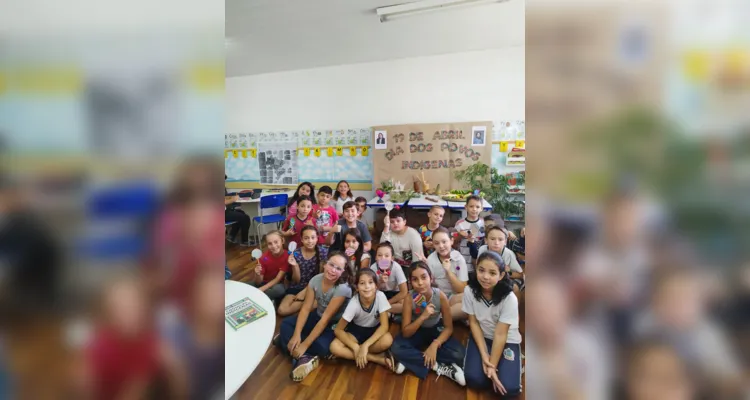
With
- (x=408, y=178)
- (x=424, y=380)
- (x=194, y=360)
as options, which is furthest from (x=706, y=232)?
(x=408, y=178)

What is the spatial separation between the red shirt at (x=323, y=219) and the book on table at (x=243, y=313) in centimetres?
170

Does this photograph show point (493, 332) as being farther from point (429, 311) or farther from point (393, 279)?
point (393, 279)

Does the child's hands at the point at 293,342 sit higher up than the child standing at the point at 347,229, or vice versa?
the child standing at the point at 347,229

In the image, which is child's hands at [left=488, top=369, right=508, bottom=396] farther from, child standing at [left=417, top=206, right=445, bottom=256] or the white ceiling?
the white ceiling

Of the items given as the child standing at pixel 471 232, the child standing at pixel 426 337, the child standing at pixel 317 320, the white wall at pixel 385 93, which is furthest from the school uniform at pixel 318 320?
the white wall at pixel 385 93

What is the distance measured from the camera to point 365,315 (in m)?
2.11

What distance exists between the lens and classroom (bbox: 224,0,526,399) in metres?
1.81

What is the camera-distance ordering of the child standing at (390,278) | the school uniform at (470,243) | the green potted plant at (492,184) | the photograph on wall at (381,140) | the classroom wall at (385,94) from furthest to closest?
the photograph on wall at (381,140) → the classroom wall at (385,94) → the green potted plant at (492,184) → the school uniform at (470,243) → the child standing at (390,278)

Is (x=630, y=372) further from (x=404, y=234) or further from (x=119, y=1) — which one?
(x=404, y=234)

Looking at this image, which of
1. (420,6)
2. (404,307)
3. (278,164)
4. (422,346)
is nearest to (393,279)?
(404,307)

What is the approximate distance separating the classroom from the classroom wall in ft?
0.07

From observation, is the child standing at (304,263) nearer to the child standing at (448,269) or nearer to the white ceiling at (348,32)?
the child standing at (448,269)

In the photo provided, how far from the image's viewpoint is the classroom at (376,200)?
1813mm

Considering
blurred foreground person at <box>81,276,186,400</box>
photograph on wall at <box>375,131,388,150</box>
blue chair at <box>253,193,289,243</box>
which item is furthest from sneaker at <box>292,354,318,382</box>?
photograph on wall at <box>375,131,388,150</box>
